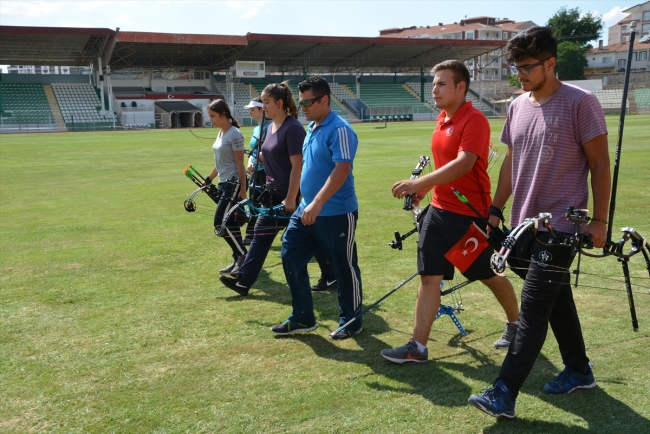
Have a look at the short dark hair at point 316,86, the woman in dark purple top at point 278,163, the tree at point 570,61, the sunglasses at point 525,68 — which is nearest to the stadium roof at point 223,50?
the tree at point 570,61

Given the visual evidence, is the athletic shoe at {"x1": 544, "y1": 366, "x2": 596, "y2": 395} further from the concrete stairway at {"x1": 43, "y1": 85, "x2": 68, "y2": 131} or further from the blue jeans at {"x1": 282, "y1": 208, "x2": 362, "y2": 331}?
the concrete stairway at {"x1": 43, "y1": 85, "x2": 68, "y2": 131}

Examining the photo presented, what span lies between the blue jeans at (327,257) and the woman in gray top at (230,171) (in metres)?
2.09

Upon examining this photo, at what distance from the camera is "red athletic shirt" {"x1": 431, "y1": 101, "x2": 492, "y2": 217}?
14.0 ft

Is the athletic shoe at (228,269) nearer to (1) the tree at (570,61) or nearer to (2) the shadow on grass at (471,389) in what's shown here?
(2) the shadow on grass at (471,389)

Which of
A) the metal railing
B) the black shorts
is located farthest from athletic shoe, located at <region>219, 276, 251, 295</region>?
the metal railing

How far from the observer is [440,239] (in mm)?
4473

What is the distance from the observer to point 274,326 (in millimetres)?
5461

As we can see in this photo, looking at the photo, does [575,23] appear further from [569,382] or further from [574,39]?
[569,382]

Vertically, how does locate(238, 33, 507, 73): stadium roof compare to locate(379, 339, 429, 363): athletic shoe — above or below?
above

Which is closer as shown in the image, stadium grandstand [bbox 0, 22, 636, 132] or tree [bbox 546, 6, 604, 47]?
stadium grandstand [bbox 0, 22, 636, 132]

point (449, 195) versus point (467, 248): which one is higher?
point (449, 195)

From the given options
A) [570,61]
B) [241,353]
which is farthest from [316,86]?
[570,61]

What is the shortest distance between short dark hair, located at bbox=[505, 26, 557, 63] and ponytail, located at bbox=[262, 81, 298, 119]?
98.1 inches

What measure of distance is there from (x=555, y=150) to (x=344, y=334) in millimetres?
2336
